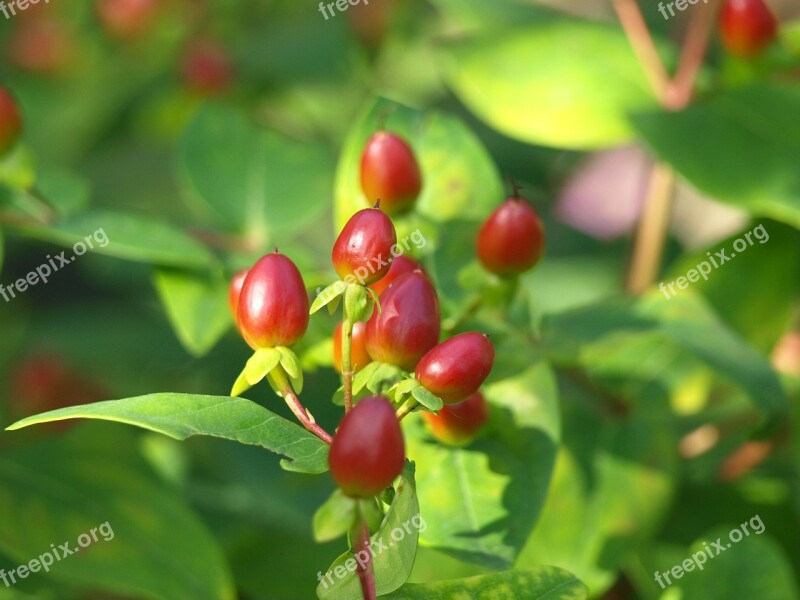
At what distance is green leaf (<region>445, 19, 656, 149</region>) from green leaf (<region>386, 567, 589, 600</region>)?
1.99 feet

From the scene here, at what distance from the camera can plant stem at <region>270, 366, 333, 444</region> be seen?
0.55m

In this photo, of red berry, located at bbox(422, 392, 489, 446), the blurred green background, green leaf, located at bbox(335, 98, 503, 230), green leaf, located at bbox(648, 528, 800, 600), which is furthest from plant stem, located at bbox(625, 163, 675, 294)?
red berry, located at bbox(422, 392, 489, 446)

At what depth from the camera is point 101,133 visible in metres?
1.61

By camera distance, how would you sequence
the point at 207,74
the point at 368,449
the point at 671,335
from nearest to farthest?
the point at 368,449 < the point at 671,335 < the point at 207,74

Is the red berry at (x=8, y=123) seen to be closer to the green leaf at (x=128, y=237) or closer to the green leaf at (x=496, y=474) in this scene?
the green leaf at (x=128, y=237)

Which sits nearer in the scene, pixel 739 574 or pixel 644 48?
pixel 739 574

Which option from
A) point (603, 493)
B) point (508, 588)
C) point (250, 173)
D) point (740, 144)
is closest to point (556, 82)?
point (740, 144)

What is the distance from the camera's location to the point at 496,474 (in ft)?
2.20

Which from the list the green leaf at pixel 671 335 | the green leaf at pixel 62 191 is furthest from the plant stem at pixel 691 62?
the green leaf at pixel 62 191

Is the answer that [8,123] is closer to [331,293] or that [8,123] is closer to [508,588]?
[331,293]

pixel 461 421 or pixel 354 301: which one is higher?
pixel 354 301

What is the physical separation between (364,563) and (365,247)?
0.17m

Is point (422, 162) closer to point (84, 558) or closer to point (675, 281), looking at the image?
point (675, 281)

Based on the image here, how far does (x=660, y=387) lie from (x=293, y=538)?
0.42 meters
